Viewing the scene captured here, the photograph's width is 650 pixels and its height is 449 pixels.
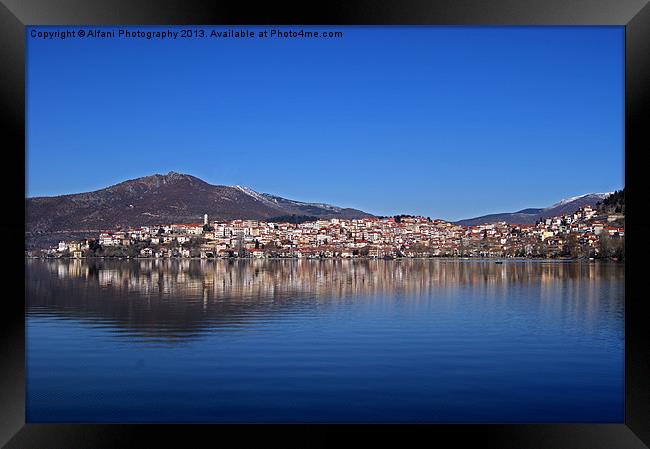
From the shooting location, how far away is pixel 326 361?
874 cm

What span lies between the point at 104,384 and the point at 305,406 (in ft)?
8.47

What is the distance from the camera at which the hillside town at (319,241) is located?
59.5 metres

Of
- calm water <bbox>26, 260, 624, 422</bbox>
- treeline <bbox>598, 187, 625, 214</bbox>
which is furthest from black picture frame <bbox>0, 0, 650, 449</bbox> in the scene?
treeline <bbox>598, 187, 625, 214</bbox>

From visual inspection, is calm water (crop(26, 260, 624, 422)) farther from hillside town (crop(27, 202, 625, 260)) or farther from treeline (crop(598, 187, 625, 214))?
hillside town (crop(27, 202, 625, 260))

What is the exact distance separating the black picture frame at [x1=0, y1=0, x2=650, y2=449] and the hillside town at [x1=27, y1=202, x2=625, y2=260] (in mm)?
54488

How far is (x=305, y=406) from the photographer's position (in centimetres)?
618

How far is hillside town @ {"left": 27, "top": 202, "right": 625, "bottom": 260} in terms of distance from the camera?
59.5 metres

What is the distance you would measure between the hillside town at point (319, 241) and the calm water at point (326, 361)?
42585 mm
